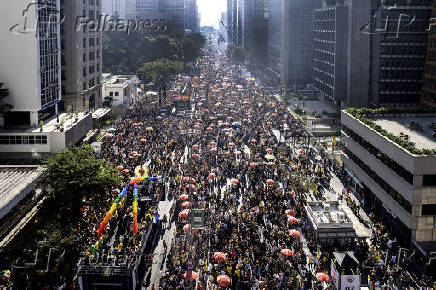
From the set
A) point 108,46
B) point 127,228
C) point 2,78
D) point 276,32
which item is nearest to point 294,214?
point 127,228

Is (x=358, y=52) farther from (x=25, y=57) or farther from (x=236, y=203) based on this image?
(x=25, y=57)

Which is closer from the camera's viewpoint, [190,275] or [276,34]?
[190,275]

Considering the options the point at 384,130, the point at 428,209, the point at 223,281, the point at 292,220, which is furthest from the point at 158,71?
the point at 223,281

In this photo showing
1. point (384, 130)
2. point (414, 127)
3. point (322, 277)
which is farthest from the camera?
point (414, 127)

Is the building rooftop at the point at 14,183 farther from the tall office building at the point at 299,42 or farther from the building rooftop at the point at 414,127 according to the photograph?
the tall office building at the point at 299,42

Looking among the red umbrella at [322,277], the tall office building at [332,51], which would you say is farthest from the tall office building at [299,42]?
the red umbrella at [322,277]

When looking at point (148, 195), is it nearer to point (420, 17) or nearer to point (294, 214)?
point (294, 214)

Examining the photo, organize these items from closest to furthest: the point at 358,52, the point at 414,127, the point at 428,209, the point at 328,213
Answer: the point at 428,209 < the point at 328,213 < the point at 414,127 < the point at 358,52
